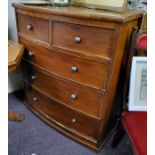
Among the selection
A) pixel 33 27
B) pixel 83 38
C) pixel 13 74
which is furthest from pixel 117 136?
pixel 13 74

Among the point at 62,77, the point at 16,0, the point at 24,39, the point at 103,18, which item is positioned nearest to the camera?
the point at 103,18

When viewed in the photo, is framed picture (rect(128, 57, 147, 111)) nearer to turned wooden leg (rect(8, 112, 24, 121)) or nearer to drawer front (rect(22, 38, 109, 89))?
drawer front (rect(22, 38, 109, 89))

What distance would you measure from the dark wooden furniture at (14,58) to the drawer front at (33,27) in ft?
0.47

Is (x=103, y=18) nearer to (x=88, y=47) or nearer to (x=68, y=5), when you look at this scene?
(x=88, y=47)

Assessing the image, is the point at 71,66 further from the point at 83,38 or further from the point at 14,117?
the point at 14,117

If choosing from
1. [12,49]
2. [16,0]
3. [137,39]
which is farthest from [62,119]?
[16,0]

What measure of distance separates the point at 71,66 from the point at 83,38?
9.5 inches

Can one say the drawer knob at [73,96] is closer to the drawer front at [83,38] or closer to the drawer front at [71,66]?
the drawer front at [71,66]

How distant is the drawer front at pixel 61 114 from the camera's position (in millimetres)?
1449

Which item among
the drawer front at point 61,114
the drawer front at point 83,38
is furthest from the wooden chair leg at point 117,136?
the drawer front at point 83,38

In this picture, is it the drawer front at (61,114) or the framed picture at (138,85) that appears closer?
the framed picture at (138,85)

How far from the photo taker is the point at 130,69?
1261mm

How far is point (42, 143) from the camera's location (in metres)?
1.57

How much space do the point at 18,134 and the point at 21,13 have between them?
106cm
